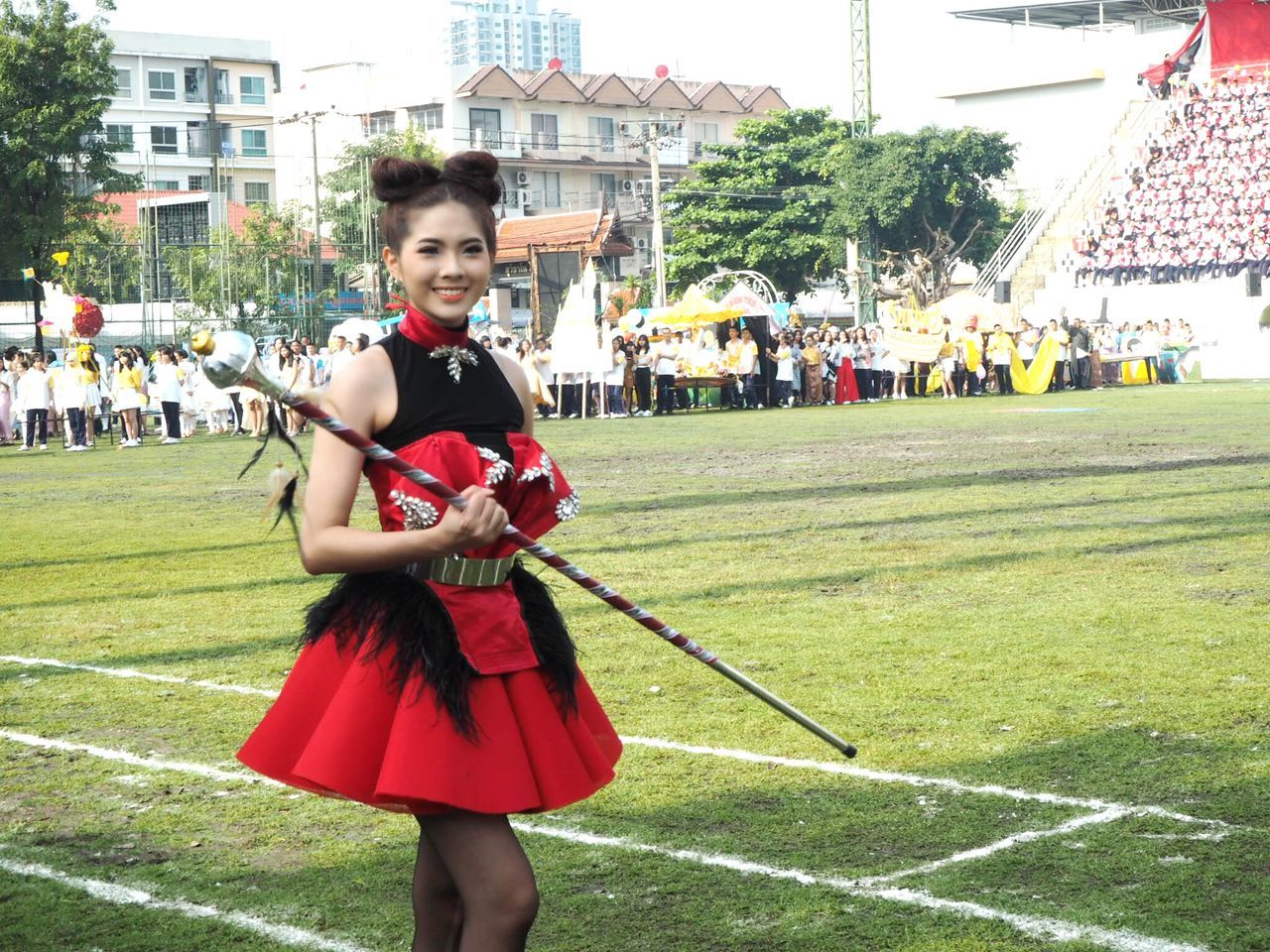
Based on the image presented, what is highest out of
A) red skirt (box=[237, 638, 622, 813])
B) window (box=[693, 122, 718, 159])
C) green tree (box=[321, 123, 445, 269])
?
window (box=[693, 122, 718, 159])

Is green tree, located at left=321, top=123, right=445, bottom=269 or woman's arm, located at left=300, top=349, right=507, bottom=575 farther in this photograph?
green tree, located at left=321, top=123, right=445, bottom=269

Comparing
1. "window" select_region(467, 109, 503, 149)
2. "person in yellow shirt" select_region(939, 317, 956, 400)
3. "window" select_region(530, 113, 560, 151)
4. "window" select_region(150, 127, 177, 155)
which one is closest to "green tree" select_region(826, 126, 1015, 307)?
"window" select_region(467, 109, 503, 149)

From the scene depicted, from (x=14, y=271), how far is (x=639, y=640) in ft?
97.6

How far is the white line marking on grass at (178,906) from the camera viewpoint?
4.24 meters

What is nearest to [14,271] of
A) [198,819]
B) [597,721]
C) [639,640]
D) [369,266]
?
[369,266]

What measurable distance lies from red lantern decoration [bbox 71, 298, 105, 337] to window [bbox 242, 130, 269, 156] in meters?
59.1

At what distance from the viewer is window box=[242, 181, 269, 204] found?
86.9m

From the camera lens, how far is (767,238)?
6600 centimetres

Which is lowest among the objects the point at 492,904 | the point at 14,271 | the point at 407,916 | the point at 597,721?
the point at 407,916

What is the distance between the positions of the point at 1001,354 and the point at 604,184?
5401cm

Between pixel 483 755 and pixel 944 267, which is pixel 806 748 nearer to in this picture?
pixel 483 755

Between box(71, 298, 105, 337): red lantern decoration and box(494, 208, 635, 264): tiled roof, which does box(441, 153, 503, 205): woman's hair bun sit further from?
box(494, 208, 635, 264): tiled roof

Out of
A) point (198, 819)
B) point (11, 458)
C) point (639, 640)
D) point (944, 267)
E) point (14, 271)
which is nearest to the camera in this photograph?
point (198, 819)

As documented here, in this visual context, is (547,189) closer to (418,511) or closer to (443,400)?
(443,400)
